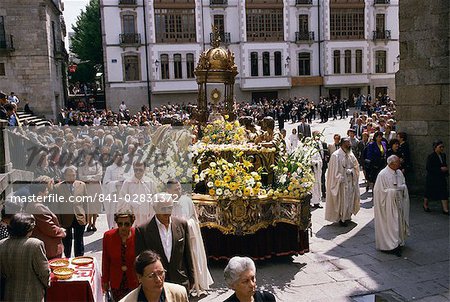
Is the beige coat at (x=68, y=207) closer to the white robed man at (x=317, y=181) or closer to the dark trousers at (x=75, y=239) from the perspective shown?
the dark trousers at (x=75, y=239)

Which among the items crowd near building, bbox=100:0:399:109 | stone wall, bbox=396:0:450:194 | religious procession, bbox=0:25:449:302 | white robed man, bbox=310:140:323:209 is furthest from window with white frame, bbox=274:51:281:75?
white robed man, bbox=310:140:323:209

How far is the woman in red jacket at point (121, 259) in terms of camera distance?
17.0 feet

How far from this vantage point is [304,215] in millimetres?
7805

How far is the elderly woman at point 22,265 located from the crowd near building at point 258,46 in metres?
33.4

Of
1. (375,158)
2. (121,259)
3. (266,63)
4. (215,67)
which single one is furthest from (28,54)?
(121,259)

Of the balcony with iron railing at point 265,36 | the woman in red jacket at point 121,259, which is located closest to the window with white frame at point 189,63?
the balcony with iron railing at point 265,36

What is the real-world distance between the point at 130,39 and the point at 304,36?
48.2 ft

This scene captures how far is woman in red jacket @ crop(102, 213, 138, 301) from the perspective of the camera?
17.0 feet

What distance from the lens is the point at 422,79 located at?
459 inches

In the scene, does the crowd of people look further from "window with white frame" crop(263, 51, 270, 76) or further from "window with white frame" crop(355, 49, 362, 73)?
"window with white frame" crop(355, 49, 362, 73)

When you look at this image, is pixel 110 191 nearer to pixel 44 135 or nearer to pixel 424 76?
pixel 44 135

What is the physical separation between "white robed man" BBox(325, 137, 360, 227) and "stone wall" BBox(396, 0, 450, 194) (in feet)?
9.36

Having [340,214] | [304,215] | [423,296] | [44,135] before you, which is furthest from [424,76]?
[44,135]

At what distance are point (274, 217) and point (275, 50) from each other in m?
33.7
